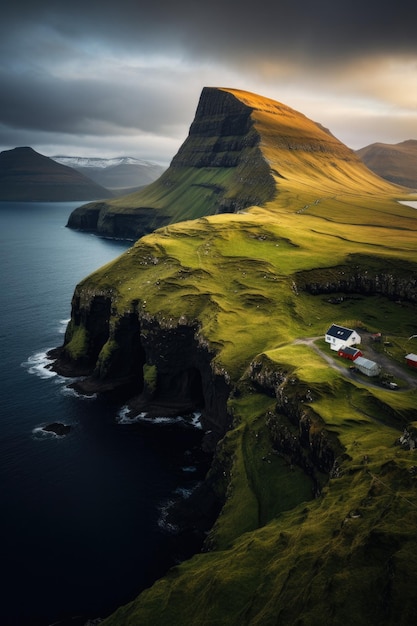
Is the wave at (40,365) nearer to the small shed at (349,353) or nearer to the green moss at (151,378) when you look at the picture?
the green moss at (151,378)

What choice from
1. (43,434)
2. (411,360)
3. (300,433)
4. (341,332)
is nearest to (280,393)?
(300,433)

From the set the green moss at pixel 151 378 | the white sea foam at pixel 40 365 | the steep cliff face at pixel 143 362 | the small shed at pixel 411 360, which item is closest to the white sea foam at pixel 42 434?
the steep cliff face at pixel 143 362

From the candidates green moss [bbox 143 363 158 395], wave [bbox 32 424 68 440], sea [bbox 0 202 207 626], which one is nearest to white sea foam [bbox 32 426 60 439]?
wave [bbox 32 424 68 440]

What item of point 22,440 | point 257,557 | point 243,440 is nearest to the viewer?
point 257,557

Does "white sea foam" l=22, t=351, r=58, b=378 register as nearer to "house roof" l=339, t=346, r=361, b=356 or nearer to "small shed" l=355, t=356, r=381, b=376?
"house roof" l=339, t=346, r=361, b=356

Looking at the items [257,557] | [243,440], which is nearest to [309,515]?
[257,557]

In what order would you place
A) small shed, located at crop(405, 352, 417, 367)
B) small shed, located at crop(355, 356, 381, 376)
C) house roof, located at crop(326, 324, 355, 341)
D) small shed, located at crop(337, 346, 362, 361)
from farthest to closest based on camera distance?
1. house roof, located at crop(326, 324, 355, 341)
2. small shed, located at crop(337, 346, 362, 361)
3. small shed, located at crop(405, 352, 417, 367)
4. small shed, located at crop(355, 356, 381, 376)

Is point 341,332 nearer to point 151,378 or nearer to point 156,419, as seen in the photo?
point 156,419

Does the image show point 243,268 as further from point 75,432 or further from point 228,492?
point 228,492
